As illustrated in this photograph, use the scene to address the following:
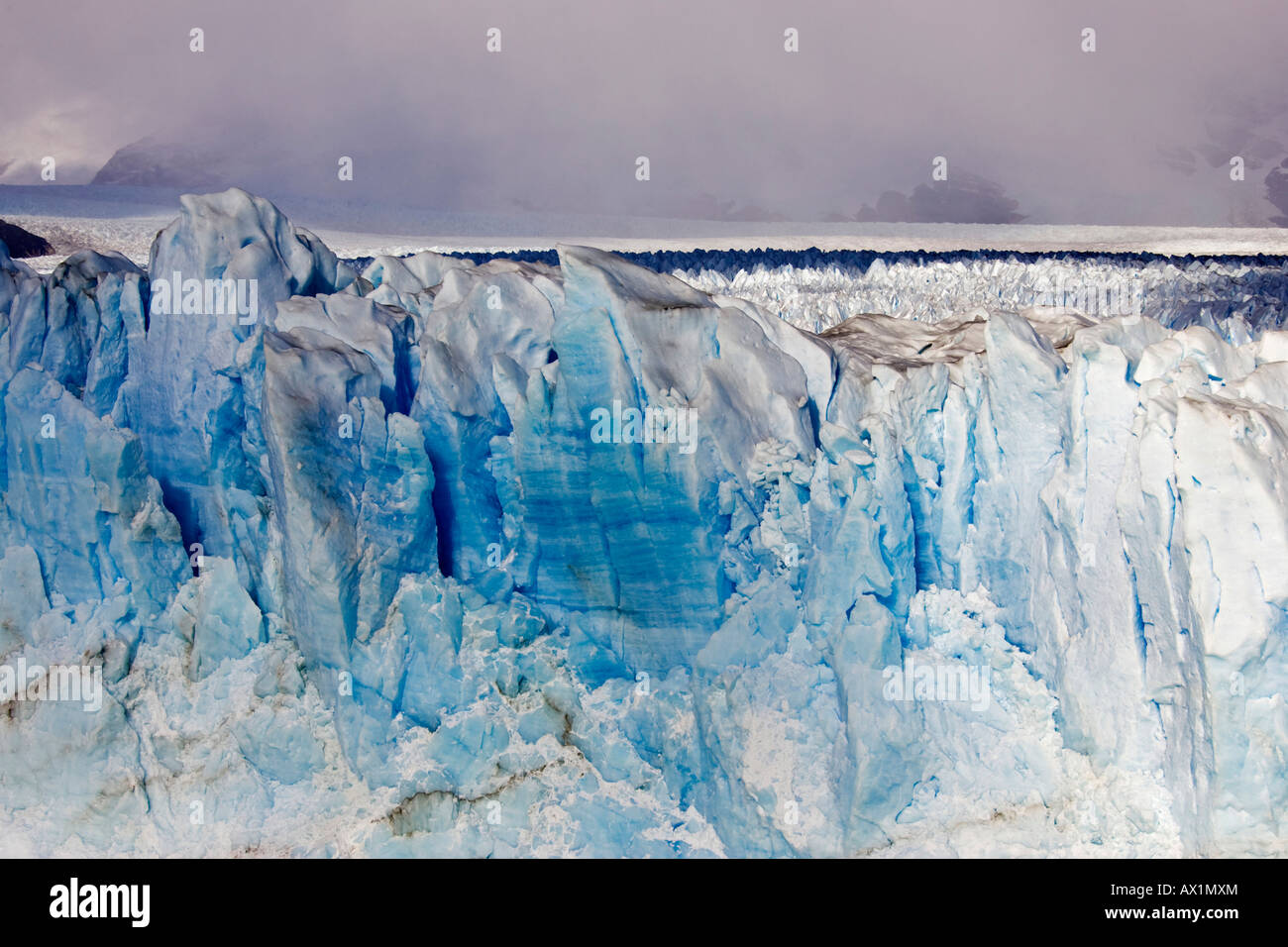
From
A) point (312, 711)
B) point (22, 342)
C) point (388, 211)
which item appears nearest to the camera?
point (312, 711)

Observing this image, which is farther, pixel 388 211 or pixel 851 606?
pixel 388 211

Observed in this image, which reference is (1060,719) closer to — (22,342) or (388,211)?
(22,342)

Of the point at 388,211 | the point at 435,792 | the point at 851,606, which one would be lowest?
the point at 435,792

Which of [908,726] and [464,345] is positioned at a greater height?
[464,345]

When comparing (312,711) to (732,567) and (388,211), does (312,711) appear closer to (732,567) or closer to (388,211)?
(732,567)

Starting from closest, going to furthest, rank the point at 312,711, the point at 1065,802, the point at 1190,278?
the point at 1065,802
the point at 312,711
the point at 1190,278

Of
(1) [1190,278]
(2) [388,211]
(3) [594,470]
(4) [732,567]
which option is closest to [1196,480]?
(4) [732,567]
